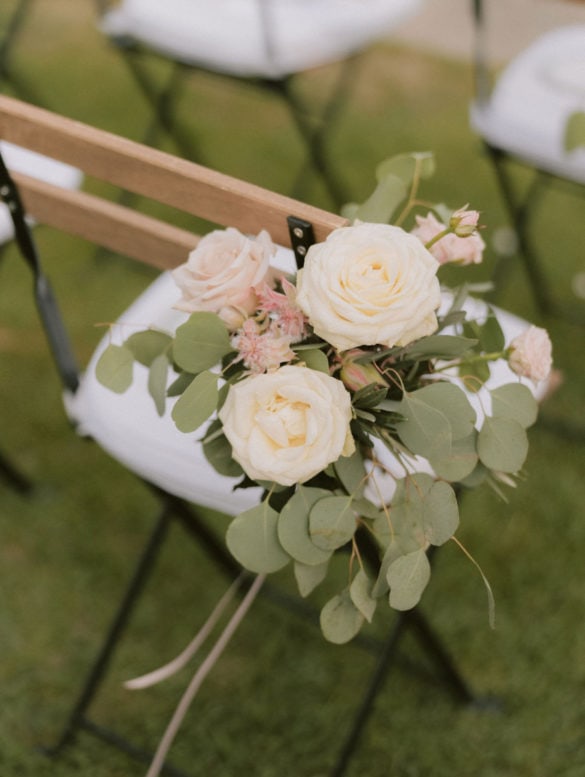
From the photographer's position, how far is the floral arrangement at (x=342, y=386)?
0.88 meters

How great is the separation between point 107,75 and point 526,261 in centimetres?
174

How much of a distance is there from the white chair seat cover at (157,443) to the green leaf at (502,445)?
236mm

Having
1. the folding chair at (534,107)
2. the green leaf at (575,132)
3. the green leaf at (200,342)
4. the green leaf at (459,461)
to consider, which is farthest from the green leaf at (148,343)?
the folding chair at (534,107)

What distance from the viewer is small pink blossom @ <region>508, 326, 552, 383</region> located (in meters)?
0.99

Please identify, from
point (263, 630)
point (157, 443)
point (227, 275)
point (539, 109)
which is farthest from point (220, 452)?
point (539, 109)

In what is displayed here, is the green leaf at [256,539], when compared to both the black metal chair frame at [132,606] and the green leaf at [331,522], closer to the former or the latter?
the green leaf at [331,522]

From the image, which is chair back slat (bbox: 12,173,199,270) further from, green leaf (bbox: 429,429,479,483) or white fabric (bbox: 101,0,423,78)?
white fabric (bbox: 101,0,423,78)

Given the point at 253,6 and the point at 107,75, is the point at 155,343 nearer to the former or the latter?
the point at 253,6

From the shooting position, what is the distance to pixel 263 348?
0.93m

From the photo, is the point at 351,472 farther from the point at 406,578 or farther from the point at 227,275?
the point at 227,275

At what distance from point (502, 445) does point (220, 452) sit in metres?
0.29

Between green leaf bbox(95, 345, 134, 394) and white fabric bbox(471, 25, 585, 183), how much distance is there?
3.32 feet

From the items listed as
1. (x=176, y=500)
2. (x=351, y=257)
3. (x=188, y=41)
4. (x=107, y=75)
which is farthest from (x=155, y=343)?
(x=107, y=75)

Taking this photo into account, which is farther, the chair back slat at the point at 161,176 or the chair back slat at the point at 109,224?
the chair back slat at the point at 109,224
